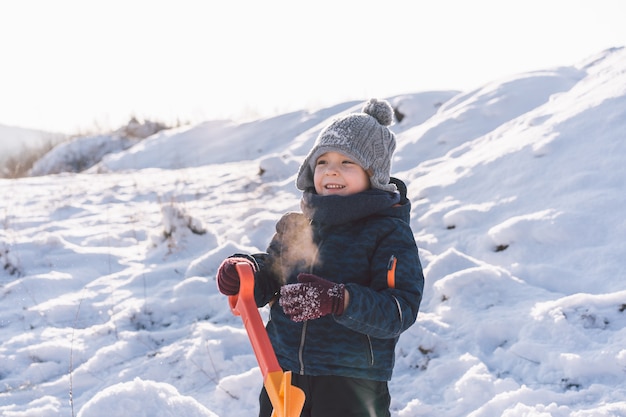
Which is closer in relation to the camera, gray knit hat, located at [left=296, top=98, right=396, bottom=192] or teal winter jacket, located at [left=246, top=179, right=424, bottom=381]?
teal winter jacket, located at [left=246, top=179, right=424, bottom=381]

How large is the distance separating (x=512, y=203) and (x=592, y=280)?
4.23ft

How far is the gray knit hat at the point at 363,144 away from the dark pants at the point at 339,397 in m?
0.71

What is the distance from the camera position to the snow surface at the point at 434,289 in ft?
8.05

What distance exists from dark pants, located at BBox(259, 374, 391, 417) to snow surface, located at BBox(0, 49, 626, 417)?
2.75 ft

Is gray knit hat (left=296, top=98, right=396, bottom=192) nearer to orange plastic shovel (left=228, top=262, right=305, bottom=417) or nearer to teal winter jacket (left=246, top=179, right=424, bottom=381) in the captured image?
teal winter jacket (left=246, top=179, right=424, bottom=381)

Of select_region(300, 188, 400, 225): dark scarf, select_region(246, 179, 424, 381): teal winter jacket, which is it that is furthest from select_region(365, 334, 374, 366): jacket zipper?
select_region(300, 188, 400, 225): dark scarf

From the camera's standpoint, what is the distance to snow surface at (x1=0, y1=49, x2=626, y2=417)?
245 centimetres

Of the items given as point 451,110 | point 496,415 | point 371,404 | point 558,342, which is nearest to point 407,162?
point 451,110

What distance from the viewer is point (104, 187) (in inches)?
351

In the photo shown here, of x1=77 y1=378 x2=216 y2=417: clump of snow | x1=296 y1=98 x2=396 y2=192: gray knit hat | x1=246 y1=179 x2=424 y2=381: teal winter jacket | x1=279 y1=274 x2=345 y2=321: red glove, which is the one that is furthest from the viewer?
x1=77 y1=378 x2=216 y2=417: clump of snow

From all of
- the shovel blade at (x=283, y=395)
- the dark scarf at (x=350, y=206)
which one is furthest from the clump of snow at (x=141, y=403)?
the dark scarf at (x=350, y=206)

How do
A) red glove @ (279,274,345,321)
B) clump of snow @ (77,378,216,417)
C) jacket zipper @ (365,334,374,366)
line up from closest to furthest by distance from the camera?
red glove @ (279,274,345,321), jacket zipper @ (365,334,374,366), clump of snow @ (77,378,216,417)

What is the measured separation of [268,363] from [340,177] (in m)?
0.71

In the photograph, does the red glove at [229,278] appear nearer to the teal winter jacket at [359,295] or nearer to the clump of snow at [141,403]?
the teal winter jacket at [359,295]
